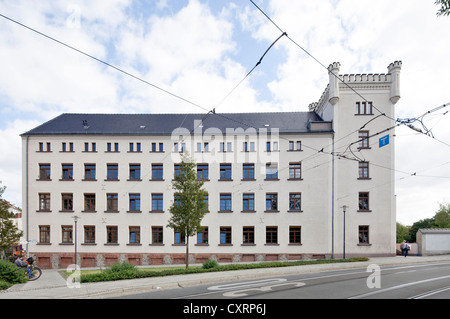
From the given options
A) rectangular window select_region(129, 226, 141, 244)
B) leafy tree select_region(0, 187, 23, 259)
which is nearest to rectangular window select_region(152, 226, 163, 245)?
rectangular window select_region(129, 226, 141, 244)

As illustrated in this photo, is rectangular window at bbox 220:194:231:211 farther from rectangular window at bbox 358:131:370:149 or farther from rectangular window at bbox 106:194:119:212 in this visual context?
rectangular window at bbox 358:131:370:149

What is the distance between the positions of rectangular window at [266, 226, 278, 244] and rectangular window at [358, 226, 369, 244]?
8.24 m

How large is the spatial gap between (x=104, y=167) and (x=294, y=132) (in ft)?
65.1

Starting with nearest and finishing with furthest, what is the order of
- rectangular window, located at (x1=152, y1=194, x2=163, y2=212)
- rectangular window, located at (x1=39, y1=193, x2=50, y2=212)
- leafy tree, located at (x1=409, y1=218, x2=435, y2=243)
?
rectangular window, located at (x1=152, y1=194, x2=163, y2=212) → rectangular window, located at (x1=39, y1=193, x2=50, y2=212) → leafy tree, located at (x1=409, y1=218, x2=435, y2=243)

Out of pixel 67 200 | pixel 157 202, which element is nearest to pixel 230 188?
pixel 157 202

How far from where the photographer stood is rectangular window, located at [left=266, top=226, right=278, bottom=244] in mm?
27547

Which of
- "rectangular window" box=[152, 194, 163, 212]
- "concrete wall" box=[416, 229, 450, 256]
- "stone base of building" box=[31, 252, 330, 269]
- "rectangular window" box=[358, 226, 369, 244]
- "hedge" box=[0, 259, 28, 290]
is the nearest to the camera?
"hedge" box=[0, 259, 28, 290]

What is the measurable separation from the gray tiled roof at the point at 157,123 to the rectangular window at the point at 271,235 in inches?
392

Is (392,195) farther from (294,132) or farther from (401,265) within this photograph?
(294,132)

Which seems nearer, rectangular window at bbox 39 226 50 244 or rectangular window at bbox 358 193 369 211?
rectangular window at bbox 358 193 369 211

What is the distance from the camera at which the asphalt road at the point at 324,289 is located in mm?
11109

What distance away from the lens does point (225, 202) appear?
28.1m

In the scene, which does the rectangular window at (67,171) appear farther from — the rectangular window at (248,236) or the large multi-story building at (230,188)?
the rectangular window at (248,236)

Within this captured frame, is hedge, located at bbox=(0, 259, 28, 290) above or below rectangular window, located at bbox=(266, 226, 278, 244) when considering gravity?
above
